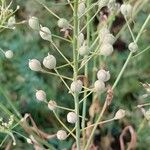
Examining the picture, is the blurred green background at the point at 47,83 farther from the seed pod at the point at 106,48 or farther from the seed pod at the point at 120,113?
the seed pod at the point at 106,48

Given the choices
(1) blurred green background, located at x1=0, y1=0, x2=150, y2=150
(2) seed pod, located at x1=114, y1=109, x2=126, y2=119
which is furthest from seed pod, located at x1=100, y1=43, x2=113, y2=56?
(1) blurred green background, located at x1=0, y1=0, x2=150, y2=150

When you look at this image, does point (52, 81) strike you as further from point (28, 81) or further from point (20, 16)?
point (20, 16)

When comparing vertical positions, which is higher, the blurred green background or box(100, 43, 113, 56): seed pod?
box(100, 43, 113, 56): seed pod

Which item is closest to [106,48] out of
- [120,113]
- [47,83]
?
[120,113]

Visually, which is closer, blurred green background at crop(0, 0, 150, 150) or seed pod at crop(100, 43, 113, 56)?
seed pod at crop(100, 43, 113, 56)

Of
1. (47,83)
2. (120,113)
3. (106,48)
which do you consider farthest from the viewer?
(47,83)

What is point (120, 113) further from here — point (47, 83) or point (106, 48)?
point (47, 83)

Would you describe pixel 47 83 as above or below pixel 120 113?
below

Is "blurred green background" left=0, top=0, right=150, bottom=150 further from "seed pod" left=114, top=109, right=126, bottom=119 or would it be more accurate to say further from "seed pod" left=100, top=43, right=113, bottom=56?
"seed pod" left=100, top=43, right=113, bottom=56

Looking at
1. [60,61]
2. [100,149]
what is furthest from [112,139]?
[60,61]

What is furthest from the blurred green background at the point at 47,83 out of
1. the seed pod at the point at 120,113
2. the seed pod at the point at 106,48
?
the seed pod at the point at 106,48

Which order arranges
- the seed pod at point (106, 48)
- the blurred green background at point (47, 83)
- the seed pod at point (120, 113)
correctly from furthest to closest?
the blurred green background at point (47, 83) → the seed pod at point (120, 113) → the seed pod at point (106, 48)
